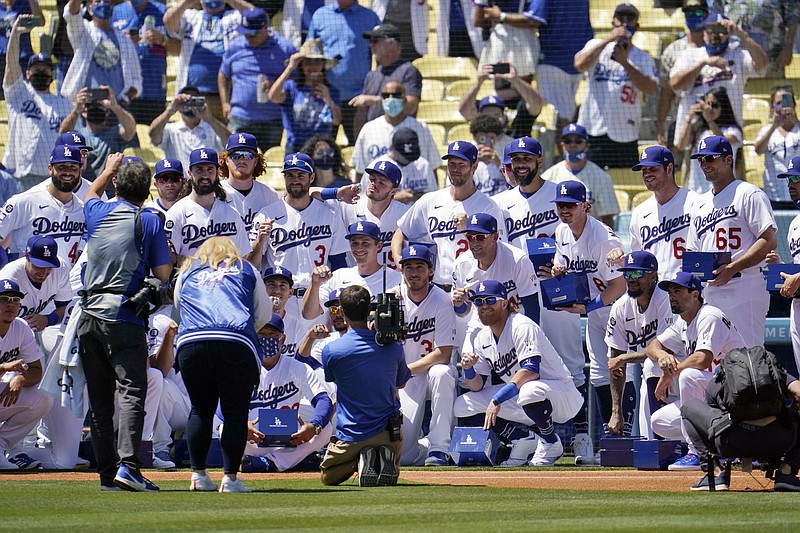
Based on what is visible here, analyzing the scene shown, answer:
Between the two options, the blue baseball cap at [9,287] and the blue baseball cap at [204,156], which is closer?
the blue baseball cap at [9,287]

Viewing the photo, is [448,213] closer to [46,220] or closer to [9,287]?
[46,220]

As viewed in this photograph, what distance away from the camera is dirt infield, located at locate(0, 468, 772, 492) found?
8023mm

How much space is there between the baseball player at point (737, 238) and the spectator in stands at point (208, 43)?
639cm

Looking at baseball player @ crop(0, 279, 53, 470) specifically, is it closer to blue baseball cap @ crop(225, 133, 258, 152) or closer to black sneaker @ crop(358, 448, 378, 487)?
blue baseball cap @ crop(225, 133, 258, 152)

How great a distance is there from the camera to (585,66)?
1356cm

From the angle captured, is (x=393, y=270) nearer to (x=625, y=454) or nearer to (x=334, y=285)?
(x=334, y=285)

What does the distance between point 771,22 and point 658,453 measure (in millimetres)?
6323

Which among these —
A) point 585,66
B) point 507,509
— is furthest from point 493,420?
point 585,66

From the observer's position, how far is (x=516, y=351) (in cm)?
1038

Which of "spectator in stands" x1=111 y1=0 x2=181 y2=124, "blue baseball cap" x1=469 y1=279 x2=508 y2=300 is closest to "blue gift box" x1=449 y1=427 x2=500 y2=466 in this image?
"blue baseball cap" x1=469 y1=279 x2=508 y2=300

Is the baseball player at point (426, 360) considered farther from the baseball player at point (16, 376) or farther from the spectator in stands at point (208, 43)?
the spectator in stands at point (208, 43)

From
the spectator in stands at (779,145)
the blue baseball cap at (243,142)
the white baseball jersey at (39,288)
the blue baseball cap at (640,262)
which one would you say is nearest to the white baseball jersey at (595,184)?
the spectator in stands at (779,145)

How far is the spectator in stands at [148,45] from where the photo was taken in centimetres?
1481

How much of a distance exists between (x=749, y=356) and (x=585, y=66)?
265 inches
